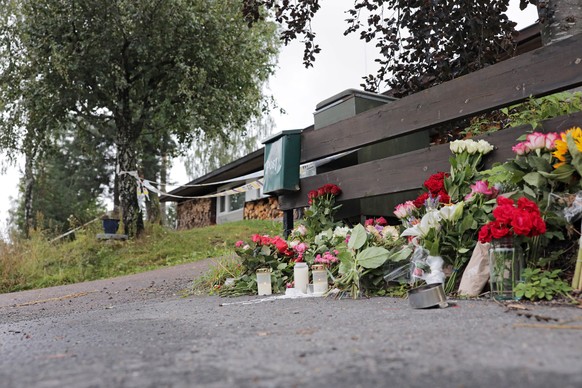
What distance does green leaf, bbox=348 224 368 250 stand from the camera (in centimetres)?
376

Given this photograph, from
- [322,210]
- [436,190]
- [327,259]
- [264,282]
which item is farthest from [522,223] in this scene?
[322,210]

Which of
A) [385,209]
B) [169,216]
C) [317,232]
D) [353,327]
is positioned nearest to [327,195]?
[317,232]

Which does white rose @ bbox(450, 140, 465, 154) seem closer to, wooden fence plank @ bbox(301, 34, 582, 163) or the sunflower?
wooden fence plank @ bbox(301, 34, 582, 163)

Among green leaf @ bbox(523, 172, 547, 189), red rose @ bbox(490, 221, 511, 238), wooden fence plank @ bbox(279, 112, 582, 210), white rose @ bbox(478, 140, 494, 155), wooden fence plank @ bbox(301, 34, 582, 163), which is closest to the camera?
red rose @ bbox(490, 221, 511, 238)

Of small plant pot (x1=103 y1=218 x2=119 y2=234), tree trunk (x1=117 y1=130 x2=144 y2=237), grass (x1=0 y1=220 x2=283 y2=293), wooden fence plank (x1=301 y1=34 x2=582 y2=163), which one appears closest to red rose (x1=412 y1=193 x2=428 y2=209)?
wooden fence plank (x1=301 y1=34 x2=582 y2=163)

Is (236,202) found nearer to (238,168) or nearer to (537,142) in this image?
(238,168)

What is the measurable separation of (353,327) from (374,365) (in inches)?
28.5

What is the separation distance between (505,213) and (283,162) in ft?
9.97

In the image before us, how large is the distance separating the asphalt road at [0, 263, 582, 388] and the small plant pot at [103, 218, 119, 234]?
939cm

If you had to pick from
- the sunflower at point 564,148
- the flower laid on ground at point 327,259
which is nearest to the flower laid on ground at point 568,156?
the sunflower at point 564,148

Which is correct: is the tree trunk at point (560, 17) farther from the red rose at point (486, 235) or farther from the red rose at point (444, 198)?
Answer: the red rose at point (486, 235)

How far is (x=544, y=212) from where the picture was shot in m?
2.84

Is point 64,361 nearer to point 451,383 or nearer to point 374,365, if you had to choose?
point 374,365

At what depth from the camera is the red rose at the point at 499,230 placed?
8.93 feet
